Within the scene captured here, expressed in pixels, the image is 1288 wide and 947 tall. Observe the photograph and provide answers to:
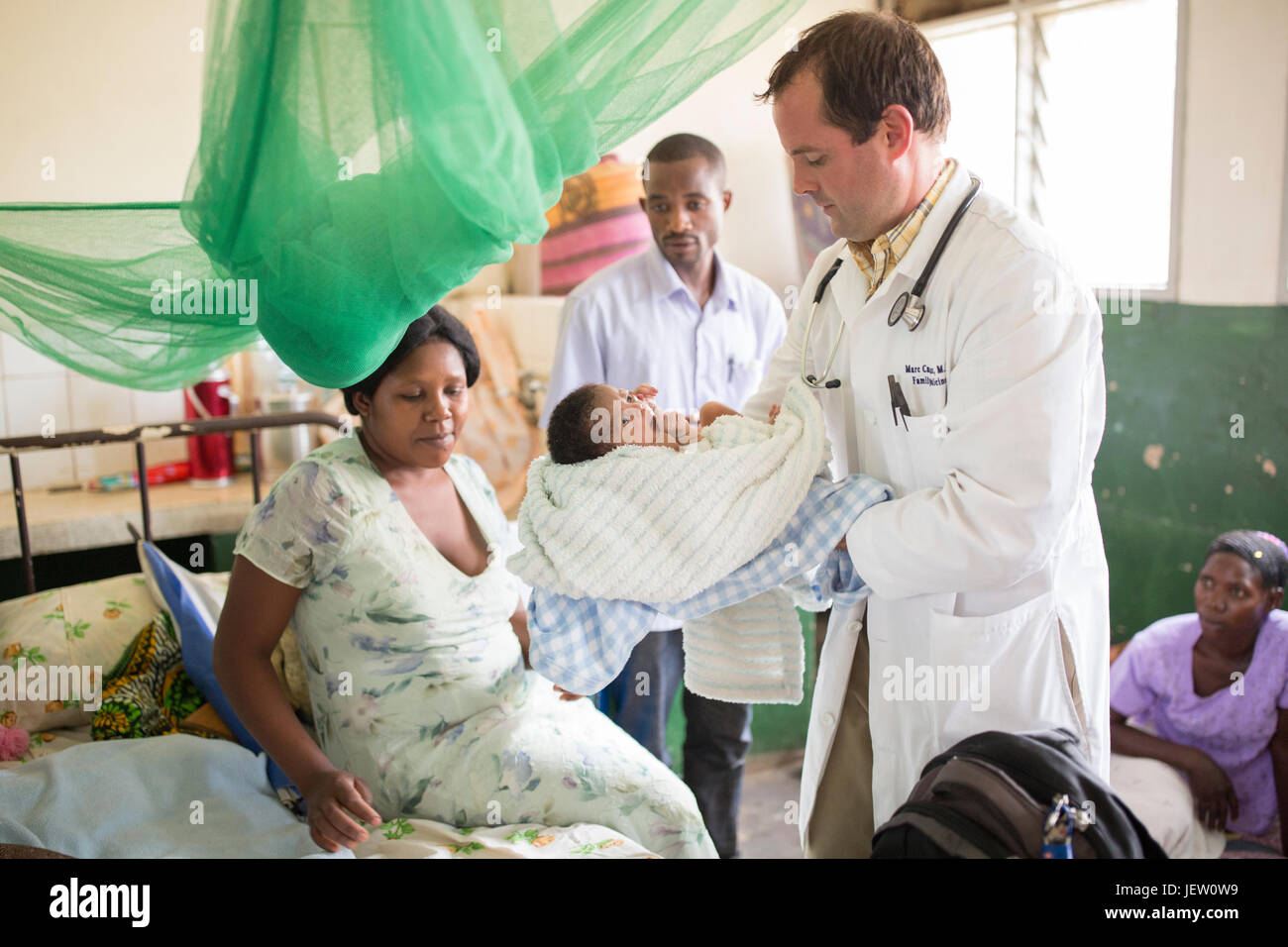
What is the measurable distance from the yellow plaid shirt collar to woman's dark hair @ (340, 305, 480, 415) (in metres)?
0.66

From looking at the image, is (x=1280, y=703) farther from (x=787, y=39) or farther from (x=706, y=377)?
(x=787, y=39)

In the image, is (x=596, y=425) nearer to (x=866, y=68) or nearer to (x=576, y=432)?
(x=576, y=432)

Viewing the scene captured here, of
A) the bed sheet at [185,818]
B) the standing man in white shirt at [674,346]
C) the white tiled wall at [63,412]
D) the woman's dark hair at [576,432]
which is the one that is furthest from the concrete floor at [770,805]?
the white tiled wall at [63,412]

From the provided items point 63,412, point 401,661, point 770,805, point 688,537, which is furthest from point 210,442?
point 688,537

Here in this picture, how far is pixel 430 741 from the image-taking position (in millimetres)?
1678

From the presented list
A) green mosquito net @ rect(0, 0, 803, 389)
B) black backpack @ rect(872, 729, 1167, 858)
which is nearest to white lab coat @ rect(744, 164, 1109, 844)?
black backpack @ rect(872, 729, 1167, 858)

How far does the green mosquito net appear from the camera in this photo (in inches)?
50.9

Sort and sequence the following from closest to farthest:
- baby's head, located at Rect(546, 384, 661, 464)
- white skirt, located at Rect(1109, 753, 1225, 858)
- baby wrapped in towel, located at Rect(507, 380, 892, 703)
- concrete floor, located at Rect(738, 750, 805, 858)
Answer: baby wrapped in towel, located at Rect(507, 380, 892, 703), baby's head, located at Rect(546, 384, 661, 464), white skirt, located at Rect(1109, 753, 1225, 858), concrete floor, located at Rect(738, 750, 805, 858)

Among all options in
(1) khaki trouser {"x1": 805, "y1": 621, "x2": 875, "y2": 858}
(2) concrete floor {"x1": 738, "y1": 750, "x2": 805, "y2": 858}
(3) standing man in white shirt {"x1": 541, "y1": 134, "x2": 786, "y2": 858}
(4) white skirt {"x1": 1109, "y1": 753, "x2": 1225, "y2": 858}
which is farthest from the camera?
(2) concrete floor {"x1": 738, "y1": 750, "x2": 805, "y2": 858}

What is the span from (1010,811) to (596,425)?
717 millimetres

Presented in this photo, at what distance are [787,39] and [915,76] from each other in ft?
7.82

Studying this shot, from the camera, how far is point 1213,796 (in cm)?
246

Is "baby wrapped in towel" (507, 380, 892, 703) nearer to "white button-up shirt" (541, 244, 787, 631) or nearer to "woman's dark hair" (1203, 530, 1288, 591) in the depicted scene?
"white button-up shirt" (541, 244, 787, 631)
